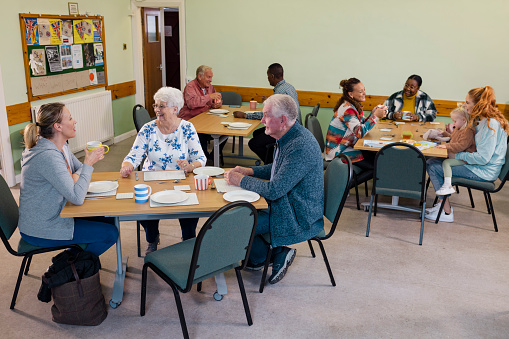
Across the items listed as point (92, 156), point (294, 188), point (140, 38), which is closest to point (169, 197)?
point (92, 156)

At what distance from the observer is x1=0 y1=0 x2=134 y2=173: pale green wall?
15.6 ft

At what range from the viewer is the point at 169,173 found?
3137 mm

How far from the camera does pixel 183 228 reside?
3359 mm

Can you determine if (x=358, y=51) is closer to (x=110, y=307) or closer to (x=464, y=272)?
(x=464, y=272)

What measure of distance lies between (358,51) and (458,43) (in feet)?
4.23

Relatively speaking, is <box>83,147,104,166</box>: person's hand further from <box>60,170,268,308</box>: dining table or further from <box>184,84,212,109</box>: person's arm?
<box>184,84,212,109</box>: person's arm

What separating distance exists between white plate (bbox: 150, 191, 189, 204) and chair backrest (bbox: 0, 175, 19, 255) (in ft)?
2.80

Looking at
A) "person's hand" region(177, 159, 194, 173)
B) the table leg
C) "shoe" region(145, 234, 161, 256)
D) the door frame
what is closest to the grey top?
the table leg

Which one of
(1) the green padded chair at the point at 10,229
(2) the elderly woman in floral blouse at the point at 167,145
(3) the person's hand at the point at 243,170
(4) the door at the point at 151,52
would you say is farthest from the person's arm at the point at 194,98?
(1) the green padded chair at the point at 10,229

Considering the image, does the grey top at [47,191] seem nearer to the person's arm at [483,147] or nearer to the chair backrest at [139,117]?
the chair backrest at [139,117]

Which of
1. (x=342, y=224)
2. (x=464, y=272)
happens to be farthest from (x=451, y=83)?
(x=464, y=272)

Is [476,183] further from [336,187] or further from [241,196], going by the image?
[241,196]

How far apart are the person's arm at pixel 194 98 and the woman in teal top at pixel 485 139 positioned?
300cm

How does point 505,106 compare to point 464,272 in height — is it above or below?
above
